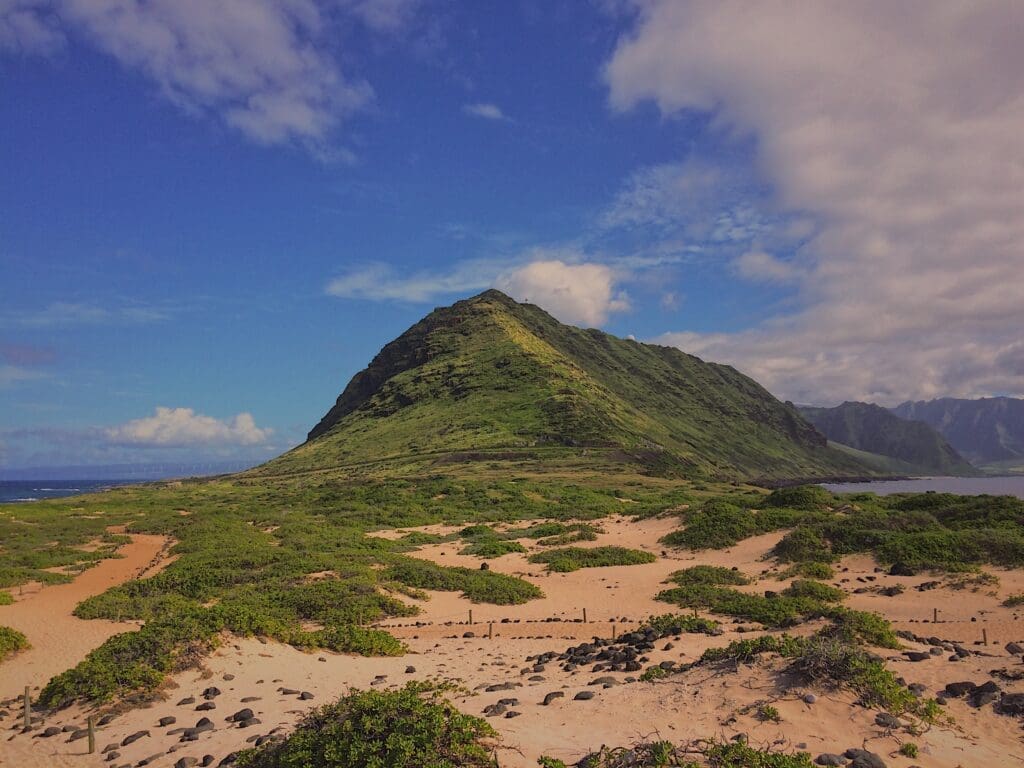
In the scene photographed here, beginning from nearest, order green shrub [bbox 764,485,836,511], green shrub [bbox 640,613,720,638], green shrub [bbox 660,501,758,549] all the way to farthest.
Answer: green shrub [bbox 640,613,720,638], green shrub [bbox 660,501,758,549], green shrub [bbox 764,485,836,511]

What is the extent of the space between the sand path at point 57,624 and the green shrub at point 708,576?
72.5 feet

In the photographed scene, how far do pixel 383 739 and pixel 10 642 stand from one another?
57.3ft

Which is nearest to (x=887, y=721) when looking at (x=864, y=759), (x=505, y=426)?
(x=864, y=759)

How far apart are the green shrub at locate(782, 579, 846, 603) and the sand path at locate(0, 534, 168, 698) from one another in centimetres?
2493

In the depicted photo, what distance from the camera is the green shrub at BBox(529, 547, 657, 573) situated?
1265 inches

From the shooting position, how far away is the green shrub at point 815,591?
23281 millimetres

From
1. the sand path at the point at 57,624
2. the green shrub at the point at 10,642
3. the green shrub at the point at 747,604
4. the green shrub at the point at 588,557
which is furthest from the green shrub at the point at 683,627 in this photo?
the green shrub at the point at 10,642

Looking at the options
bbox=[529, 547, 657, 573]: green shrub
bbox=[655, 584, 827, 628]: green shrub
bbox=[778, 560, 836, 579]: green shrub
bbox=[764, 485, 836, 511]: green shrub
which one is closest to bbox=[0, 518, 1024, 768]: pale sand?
bbox=[655, 584, 827, 628]: green shrub

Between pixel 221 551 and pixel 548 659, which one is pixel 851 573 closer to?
pixel 548 659

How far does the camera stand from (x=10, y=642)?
19.5 metres

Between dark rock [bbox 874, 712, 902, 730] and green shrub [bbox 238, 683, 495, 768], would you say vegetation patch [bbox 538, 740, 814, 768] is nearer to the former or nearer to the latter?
green shrub [bbox 238, 683, 495, 768]

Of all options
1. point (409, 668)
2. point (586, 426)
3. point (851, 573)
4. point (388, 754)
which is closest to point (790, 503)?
point (851, 573)

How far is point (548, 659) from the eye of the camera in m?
16.5

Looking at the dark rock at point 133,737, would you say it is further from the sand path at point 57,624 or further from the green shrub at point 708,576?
the green shrub at point 708,576
